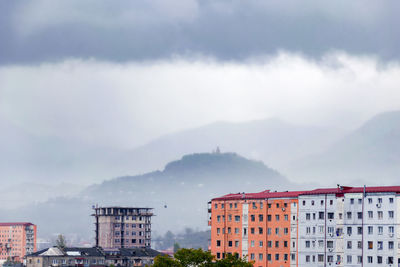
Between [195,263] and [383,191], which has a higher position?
[383,191]

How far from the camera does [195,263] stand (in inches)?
7042

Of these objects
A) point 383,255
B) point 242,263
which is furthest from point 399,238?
point 242,263

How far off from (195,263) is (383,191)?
4543 cm

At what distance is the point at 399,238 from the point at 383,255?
194 inches

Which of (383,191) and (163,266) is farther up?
(383,191)

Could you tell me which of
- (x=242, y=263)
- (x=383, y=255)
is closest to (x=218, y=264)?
(x=242, y=263)

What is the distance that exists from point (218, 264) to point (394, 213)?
141 ft

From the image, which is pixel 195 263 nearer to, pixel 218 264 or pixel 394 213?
pixel 218 264

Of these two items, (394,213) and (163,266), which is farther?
(394,213)

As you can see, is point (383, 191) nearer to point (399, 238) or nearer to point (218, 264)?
point (399, 238)

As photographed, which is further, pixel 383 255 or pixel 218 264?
Answer: pixel 383 255

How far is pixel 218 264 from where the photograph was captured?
17612 centimetres

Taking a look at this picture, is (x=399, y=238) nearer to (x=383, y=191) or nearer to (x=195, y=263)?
(x=383, y=191)

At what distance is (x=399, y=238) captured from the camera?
643 ft
